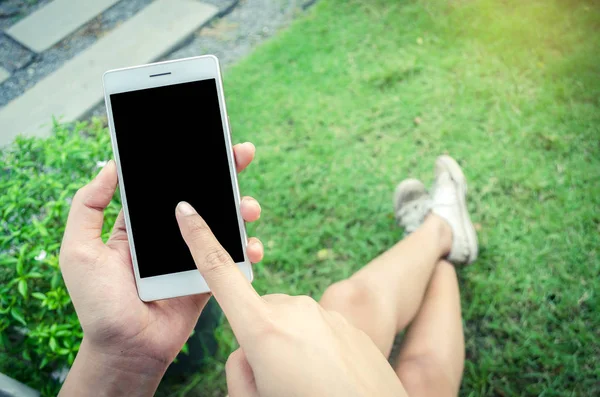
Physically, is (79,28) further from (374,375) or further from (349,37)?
(374,375)

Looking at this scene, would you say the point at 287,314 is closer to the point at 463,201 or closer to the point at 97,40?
the point at 463,201

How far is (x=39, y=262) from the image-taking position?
1832 millimetres

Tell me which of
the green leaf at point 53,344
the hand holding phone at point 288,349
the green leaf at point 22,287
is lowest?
the green leaf at point 53,344

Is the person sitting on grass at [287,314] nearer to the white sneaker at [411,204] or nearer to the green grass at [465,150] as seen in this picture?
the white sneaker at [411,204]

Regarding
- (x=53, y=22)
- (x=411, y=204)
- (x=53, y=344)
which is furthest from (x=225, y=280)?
(x=53, y=22)

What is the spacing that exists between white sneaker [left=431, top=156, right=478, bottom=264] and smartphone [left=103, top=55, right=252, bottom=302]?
154 cm

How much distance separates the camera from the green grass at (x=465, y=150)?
2.51 metres

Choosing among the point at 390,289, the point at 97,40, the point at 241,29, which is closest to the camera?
the point at 390,289

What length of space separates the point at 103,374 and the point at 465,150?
2.77 m

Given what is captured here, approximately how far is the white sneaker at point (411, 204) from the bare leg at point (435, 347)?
0.47 metres

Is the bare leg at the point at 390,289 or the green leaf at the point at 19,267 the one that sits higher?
the green leaf at the point at 19,267

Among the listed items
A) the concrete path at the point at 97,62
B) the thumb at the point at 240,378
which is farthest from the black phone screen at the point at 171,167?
the concrete path at the point at 97,62

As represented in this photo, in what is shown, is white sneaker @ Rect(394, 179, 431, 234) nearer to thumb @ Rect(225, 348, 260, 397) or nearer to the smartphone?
the smartphone

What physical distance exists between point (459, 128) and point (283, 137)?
1.40m
